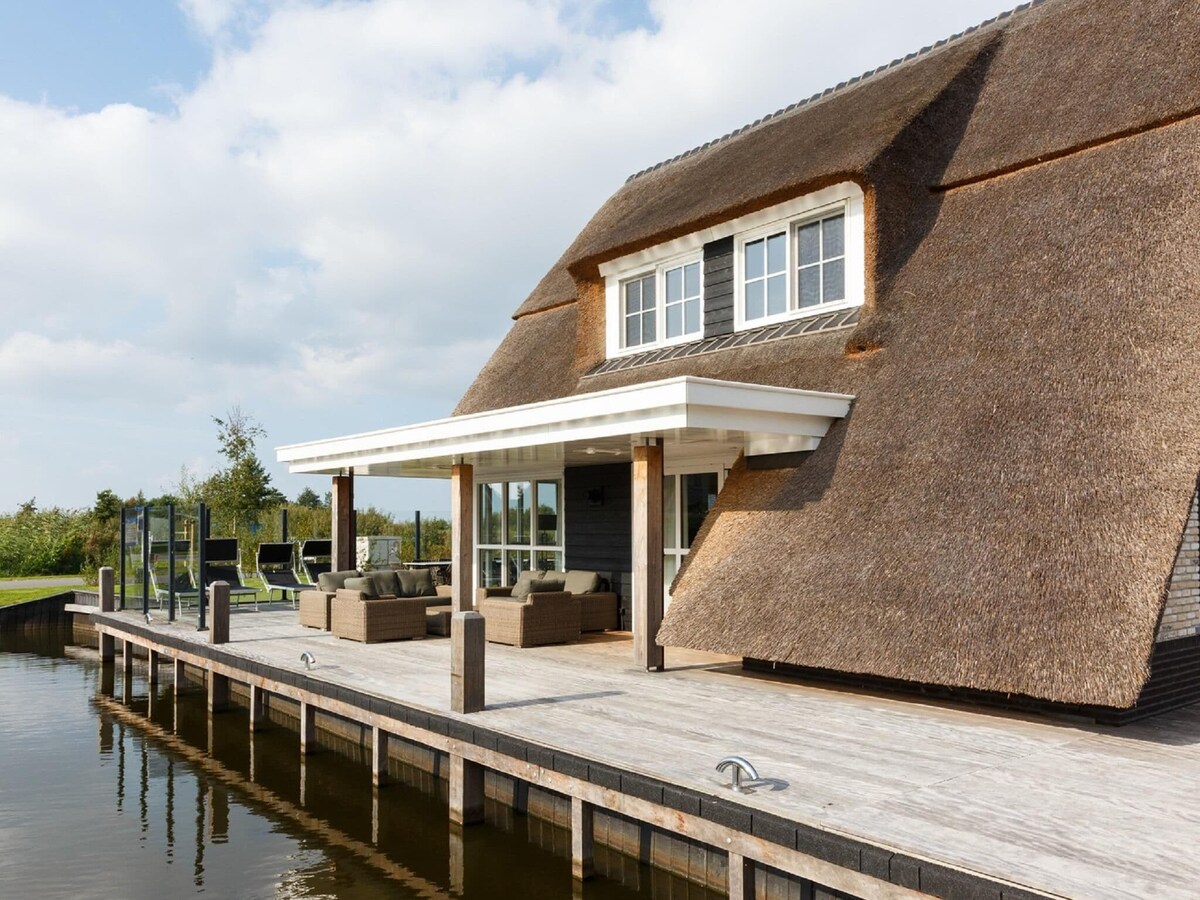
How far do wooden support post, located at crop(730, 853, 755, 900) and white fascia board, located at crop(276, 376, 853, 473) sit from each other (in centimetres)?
359

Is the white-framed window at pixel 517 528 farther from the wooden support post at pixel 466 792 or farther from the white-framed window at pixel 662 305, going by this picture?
the wooden support post at pixel 466 792

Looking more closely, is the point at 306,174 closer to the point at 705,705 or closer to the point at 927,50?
the point at 927,50

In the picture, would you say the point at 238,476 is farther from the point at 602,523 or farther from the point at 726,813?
the point at 726,813

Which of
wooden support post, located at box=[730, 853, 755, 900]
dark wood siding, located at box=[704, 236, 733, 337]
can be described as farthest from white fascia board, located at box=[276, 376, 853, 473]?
wooden support post, located at box=[730, 853, 755, 900]

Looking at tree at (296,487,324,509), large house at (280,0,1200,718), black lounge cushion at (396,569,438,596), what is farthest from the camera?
tree at (296,487,324,509)

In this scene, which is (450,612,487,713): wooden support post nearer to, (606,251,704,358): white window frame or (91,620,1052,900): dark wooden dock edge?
(91,620,1052,900): dark wooden dock edge

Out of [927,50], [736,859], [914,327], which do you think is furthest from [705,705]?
[927,50]

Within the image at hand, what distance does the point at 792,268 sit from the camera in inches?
388

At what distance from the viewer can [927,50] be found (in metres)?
11.3

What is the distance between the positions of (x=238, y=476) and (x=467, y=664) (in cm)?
1957

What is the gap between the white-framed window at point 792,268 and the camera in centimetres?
947

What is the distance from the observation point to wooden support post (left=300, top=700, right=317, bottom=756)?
29.5 ft

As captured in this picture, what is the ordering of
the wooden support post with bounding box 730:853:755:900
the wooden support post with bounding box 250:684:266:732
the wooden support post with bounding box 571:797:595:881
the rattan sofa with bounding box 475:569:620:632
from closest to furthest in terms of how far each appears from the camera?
the wooden support post with bounding box 730:853:755:900
the wooden support post with bounding box 571:797:595:881
the wooden support post with bounding box 250:684:266:732
the rattan sofa with bounding box 475:569:620:632

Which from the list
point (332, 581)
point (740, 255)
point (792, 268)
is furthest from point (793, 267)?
point (332, 581)
